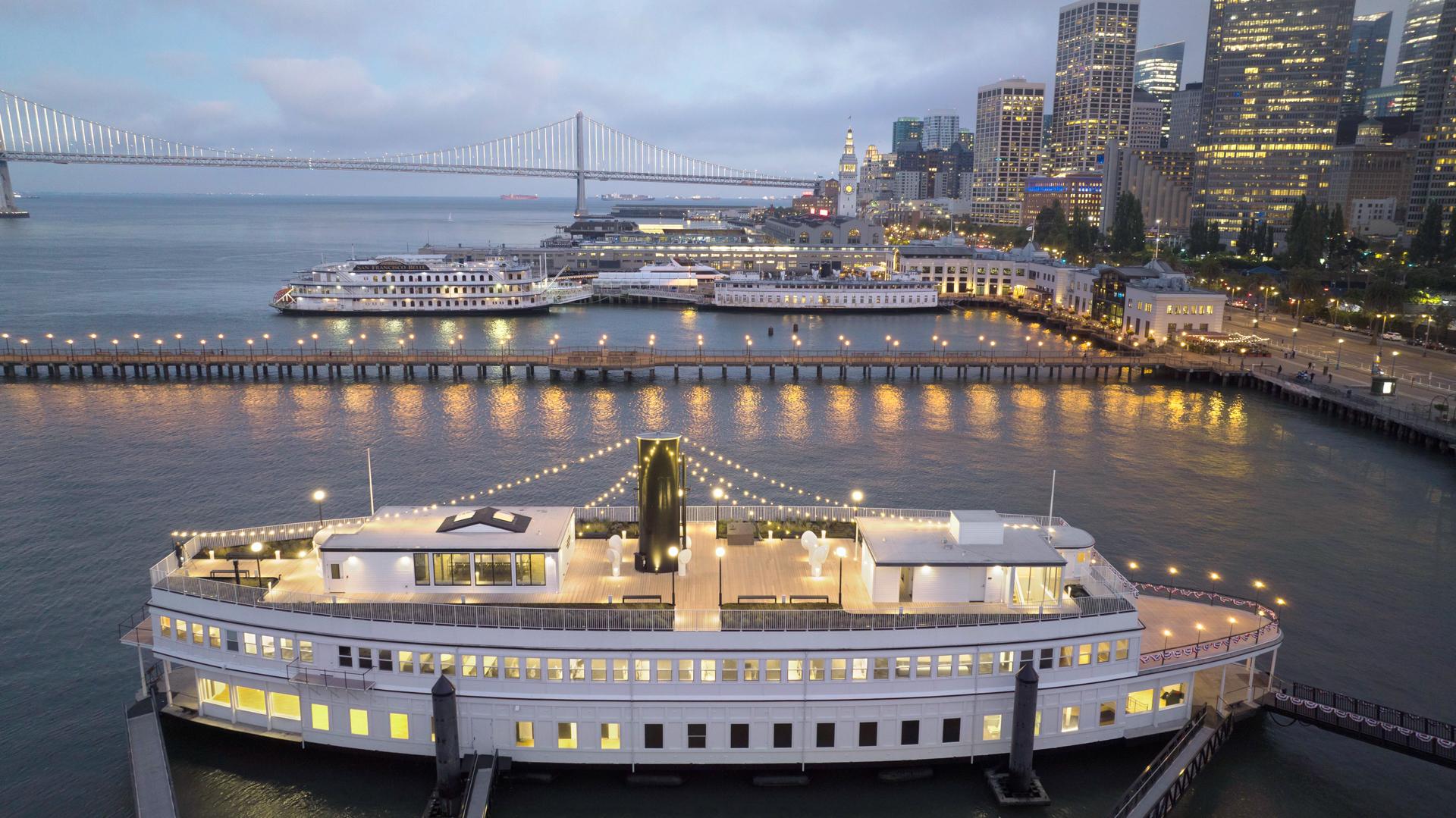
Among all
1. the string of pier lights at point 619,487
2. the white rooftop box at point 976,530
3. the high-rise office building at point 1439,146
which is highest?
the high-rise office building at point 1439,146

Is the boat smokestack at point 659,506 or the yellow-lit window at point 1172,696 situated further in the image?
the boat smokestack at point 659,506

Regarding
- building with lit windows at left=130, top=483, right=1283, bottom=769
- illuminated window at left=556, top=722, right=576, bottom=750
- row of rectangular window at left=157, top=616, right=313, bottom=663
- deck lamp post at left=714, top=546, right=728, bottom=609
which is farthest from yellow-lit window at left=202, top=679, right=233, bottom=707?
deck lamp post at left=714, top=546, right=728, bottom=609

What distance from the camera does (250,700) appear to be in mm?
22891

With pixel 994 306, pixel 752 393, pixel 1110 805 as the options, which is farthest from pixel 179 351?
pixel 994 306

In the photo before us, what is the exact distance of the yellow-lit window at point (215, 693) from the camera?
2312 cm

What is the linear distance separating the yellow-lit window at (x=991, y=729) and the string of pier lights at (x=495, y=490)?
15437mm

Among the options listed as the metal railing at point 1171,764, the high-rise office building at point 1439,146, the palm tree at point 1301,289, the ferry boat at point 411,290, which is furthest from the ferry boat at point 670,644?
the high-rise office building at point 1439,146

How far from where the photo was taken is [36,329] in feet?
300

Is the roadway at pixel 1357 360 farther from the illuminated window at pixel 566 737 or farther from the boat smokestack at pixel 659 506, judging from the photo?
the illuminated window at pixel 566 737

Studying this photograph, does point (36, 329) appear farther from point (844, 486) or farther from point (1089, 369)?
point (1089, 369)

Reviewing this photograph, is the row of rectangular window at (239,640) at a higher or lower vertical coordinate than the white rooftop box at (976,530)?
lower

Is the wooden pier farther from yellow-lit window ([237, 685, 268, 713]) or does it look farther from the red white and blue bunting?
the red white and blue bunting

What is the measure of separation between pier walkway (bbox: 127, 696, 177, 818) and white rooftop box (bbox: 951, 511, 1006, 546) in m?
18.9

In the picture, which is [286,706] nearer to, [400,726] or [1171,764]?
[400,726]
